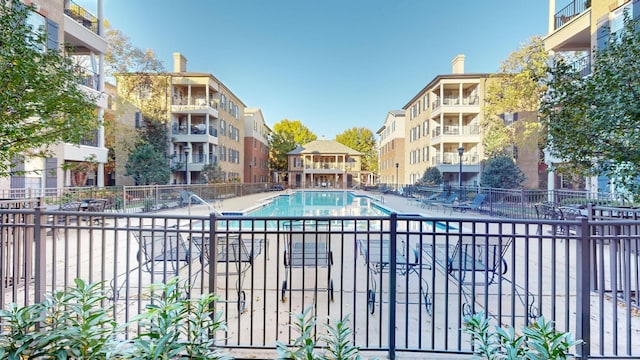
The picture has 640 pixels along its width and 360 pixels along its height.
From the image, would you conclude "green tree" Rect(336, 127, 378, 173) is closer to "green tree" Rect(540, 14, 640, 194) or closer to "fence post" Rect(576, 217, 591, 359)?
"green tree" Rect(540, 14, 640, 194)

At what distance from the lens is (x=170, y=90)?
2669 centimetres

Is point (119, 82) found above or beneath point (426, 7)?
beneath

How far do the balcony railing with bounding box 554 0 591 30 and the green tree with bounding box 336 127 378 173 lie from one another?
1755 inches

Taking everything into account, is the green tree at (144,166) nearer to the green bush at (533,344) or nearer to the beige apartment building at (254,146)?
the beige apartment building at (254,146)

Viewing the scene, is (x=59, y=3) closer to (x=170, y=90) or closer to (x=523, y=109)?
(x=170, y=90)

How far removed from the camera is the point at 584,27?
14.9 meters

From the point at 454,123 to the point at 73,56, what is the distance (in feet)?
96.7

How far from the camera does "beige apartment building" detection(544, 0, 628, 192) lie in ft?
42.4

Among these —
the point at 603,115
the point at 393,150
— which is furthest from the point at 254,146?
the point at 603,115

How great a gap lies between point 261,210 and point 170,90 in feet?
52.0

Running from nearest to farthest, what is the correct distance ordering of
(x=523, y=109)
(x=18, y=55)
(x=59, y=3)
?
→ (x=18, y=55) → (x=59, y=3) → (x=523, y=109)

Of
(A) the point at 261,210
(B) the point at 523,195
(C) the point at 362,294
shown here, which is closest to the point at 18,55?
(C) the point at 362,294

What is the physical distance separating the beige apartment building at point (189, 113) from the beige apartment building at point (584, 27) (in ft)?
81.5

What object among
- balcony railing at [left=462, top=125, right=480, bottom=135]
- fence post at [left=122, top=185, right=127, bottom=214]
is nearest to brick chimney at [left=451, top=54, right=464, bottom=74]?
balcony railing at [left=462, top=125, right=480, bottom=135]
